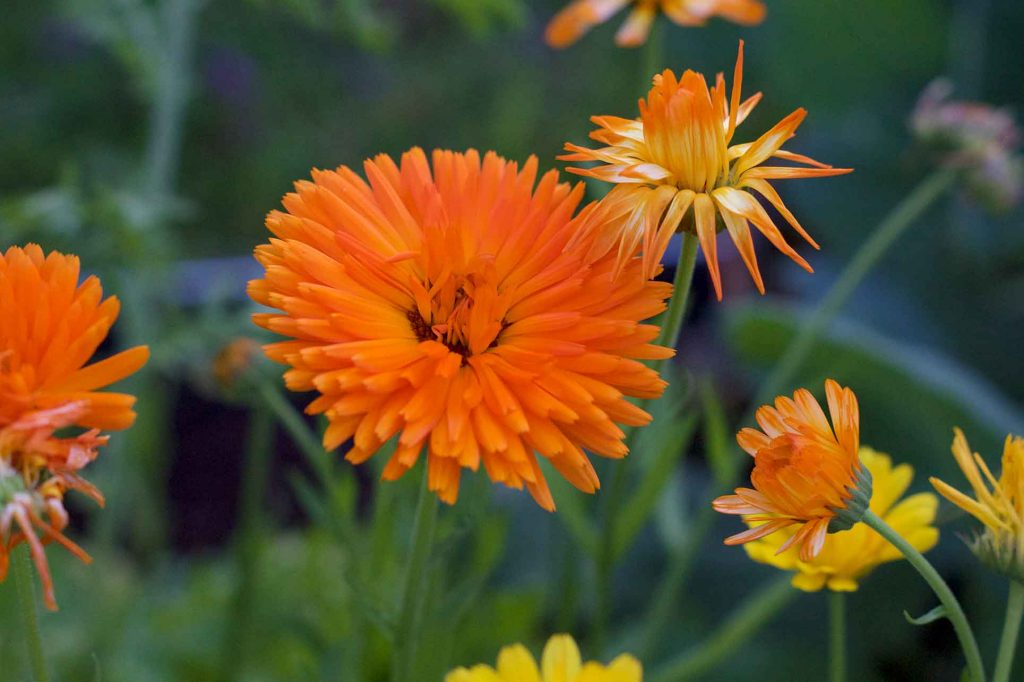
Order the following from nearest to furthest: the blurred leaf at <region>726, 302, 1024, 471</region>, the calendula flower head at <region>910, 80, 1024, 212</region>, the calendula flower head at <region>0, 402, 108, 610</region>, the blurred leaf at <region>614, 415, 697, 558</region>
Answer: the calendula flower head at <region>0, 402, 108, 610</region>
the blurred leaf at <region>614, 415, 697, 558</region>
the calendula flower head at <region>910, 80, 1024, 212</region>
the blurred leaf at <region>726, 302, 1024, 471</region>

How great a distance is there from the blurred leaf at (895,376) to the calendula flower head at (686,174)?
0.48m

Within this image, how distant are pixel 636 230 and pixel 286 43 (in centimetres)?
172

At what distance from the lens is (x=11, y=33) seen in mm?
1698

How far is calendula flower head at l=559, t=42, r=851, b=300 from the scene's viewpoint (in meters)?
0.32

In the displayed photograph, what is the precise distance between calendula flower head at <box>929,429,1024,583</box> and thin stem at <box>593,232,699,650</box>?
9 cm

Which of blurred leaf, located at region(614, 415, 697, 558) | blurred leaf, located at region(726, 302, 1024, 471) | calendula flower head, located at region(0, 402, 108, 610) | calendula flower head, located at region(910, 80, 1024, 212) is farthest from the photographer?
blurred leaf, located at region(726, 302, 1024, 471)

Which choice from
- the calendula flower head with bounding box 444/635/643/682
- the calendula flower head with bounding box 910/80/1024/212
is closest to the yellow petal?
the calendula flower head with bounding box 444/635/643/682

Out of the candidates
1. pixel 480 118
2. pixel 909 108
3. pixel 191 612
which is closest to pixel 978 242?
pixel 909 108

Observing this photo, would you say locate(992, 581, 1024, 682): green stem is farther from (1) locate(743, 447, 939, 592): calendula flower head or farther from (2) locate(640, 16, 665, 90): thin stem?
(2) locate(640, 16, 665, 90): thin stem

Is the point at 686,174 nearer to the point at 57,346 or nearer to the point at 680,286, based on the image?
the point at 680,286

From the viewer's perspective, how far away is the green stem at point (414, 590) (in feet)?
1.16

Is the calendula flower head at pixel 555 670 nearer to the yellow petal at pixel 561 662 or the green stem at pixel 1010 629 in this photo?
the yellow petal at pixel 561 662

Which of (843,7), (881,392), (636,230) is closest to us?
(636,230)

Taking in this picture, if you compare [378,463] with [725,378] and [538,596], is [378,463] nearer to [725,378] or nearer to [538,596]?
[538,596]
